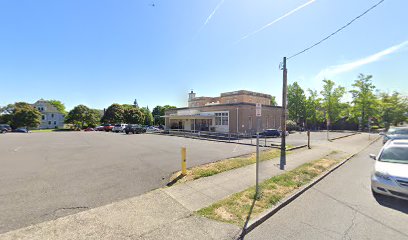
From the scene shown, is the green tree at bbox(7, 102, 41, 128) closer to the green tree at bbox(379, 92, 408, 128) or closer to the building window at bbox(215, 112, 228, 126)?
the building window at bbox(215, 112, 228, 126)

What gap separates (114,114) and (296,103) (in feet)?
168

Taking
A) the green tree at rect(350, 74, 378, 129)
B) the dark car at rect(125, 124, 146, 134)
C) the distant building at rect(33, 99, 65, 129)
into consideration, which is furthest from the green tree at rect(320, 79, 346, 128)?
the distant building at rect(33, 99, 65, 129)

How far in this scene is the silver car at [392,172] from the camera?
4.51 m

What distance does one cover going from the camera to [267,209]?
4434 millimetres

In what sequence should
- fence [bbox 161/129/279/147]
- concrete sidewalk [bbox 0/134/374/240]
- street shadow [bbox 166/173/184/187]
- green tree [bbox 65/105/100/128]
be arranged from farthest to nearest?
green tree [bbox 65/105/100/128], fence [bbox 161/129/279/147], street shadow [bbox 166/173/184/187], concrete sidewalk [bbox 0/134/374/240]

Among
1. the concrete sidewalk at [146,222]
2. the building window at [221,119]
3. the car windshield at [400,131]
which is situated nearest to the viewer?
the concrete sidewalk at [146,222]

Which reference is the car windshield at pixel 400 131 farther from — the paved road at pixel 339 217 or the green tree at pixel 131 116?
the green tree at pixel 131 116

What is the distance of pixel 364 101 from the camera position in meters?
38.2

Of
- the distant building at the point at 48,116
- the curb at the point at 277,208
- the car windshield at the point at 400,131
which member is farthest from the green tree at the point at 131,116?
the curb at the point at 277,208

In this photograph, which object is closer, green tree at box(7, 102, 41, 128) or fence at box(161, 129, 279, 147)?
fence at box(161, 129, 279, 147)

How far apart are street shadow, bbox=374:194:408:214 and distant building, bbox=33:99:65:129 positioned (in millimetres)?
83807

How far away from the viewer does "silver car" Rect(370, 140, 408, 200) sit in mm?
4509

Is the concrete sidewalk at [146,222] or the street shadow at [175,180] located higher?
the concrete sidewalk at [146,222]

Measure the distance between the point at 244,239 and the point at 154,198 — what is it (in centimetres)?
258
